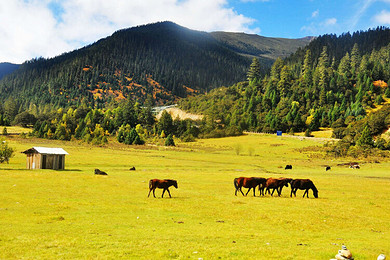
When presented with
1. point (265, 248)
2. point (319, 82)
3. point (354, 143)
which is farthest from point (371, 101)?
point (265, 248)

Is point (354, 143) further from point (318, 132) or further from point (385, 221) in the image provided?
point (385, 221)

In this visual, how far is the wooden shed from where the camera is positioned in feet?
170

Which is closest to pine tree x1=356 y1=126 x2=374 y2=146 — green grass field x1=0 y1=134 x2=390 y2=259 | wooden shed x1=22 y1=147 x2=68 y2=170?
green grass field x1=0 y1=134 x2=390 y2=259

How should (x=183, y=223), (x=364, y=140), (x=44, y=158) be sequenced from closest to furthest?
(x=183, y=223) < (x=44, y=158) < (x=364, y=140)

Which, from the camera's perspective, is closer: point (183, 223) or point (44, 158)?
point (183, 223)

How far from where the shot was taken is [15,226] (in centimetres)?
1717

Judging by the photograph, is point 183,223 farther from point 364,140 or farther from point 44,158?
point 364,140

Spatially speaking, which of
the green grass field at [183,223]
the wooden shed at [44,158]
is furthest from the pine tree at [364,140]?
the wooden shed at [44,158]

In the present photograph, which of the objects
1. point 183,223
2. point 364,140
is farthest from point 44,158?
point 364,140

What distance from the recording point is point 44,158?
52.5m

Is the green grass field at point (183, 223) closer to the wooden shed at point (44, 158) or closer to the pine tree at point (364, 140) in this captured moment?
the wooden shed at point (44, 158)

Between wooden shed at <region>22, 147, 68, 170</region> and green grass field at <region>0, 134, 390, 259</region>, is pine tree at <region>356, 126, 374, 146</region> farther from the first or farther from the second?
wooden shed at <region>22, 147, 68, 170</region>

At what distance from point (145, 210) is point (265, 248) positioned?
1123cm

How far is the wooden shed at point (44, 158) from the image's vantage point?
5196cm
